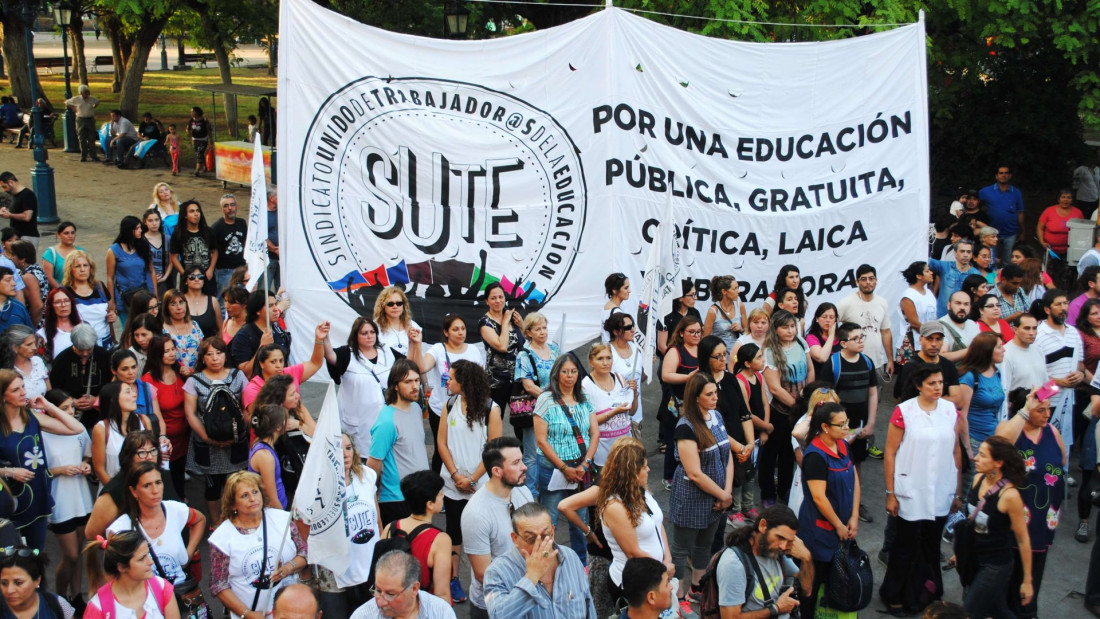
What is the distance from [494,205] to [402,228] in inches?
28.1

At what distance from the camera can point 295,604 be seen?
192 inches

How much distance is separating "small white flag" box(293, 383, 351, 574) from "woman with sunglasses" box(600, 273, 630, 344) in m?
3.22

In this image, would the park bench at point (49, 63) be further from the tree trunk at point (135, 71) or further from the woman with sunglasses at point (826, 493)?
the woman with sunglasses at point (826, 493)

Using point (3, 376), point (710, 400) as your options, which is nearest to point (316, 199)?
point (3, 376)

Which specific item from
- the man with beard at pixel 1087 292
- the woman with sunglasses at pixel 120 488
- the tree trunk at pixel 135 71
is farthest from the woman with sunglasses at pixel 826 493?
the tree trunk at pixel 135 71

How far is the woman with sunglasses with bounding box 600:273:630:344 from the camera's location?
8.29m

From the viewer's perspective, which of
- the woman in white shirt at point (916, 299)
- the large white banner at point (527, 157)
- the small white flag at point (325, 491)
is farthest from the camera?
the woman in white shirt at point (916, 299)

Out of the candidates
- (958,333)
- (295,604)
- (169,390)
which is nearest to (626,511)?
(295,604)

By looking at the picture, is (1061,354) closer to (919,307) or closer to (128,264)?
(919,307)

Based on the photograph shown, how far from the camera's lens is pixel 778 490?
28.2ft

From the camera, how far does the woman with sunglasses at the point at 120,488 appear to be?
5867mm

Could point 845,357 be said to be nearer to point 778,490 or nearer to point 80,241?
point 778,490

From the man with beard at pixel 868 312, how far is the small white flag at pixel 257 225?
4.56 meters

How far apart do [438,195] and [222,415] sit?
7.62 feet
